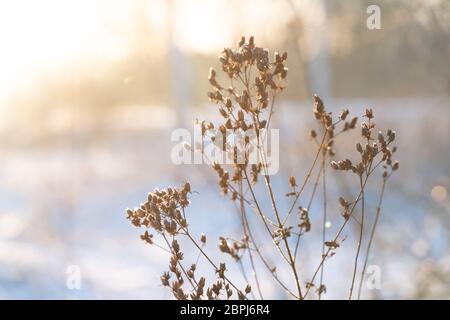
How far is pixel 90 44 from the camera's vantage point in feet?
29.8

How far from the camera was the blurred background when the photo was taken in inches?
171

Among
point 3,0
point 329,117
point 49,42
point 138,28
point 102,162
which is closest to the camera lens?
point 329,117

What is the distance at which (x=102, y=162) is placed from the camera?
12.2 metres

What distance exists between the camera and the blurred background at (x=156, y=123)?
4.35 m

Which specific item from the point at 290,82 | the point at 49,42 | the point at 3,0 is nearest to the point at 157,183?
the point at 49,42

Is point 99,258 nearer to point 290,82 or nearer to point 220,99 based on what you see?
point 290,82

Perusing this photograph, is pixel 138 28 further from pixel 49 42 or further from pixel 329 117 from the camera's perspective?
pixel 329 117

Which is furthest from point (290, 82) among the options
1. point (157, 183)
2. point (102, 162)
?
point (102, 162)

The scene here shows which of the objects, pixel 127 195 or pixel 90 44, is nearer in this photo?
pixel 90 44

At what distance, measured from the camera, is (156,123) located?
1538 cm
